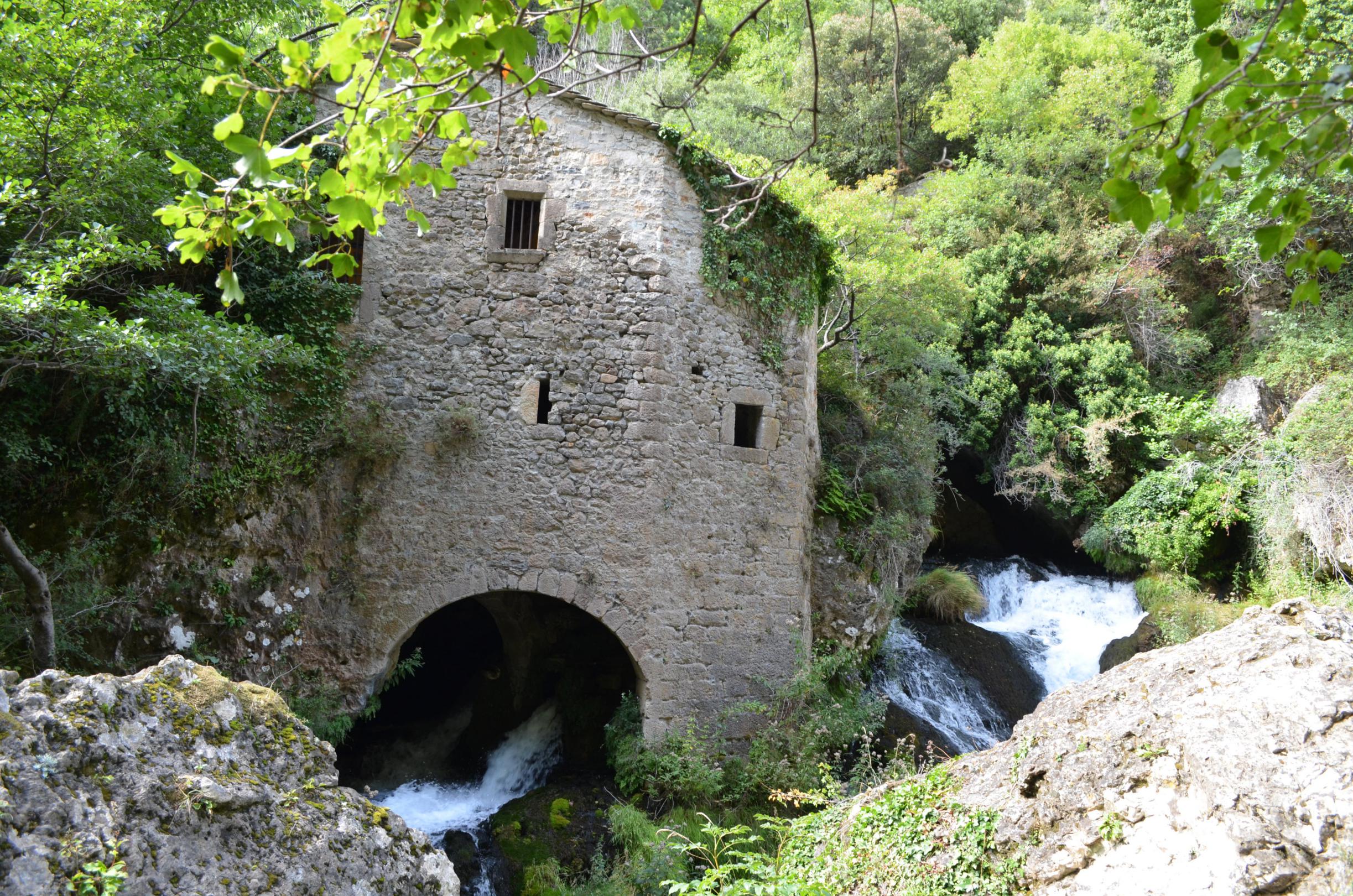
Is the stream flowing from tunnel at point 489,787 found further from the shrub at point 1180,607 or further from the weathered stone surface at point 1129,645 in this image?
the shrub at point 1180,607

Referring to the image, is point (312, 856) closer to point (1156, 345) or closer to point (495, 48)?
point (495, 48)

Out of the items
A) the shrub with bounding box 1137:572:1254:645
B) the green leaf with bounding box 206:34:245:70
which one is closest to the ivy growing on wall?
the green leaf with bounding box 206:34:245:70

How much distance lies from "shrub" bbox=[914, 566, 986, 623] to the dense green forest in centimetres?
161

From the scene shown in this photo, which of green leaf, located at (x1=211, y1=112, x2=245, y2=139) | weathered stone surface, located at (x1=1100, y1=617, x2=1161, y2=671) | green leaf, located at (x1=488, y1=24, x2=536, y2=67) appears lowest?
weathered stone surface, located at (x1=1100, y1=617, x2=1161, y2=671)

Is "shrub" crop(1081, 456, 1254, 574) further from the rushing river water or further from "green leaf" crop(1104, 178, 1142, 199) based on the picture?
"green leaf" crop(1104, 178, 1142, 199)

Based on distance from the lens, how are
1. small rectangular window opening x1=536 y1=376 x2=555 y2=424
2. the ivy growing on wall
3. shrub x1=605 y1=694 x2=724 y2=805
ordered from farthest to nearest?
the ivy growing on wall → small rectangular window opening x1=536 y1=376 x2=555 y2=424 → shrub x1=605 y1=694 x2=724 y2=805

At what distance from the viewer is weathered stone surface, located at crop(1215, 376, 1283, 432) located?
42.0ft

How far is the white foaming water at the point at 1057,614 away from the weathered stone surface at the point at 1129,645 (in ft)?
0.40

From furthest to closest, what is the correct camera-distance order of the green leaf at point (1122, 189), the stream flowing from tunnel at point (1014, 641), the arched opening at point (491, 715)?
1. the stream flowing from tunnel at point (1014, 641)
2. the arched opening at point (491, 715)
3. the green leaf at point (1122, 189)

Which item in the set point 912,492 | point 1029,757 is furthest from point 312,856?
point 912,492

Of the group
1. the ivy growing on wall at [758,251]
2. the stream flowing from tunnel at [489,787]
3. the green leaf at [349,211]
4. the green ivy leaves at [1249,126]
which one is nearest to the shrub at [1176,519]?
the ivy growing on wall at [758,251]

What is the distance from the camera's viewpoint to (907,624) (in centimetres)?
1173

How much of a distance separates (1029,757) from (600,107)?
6758mm

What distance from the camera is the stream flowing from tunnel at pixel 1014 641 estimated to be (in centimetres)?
1001
